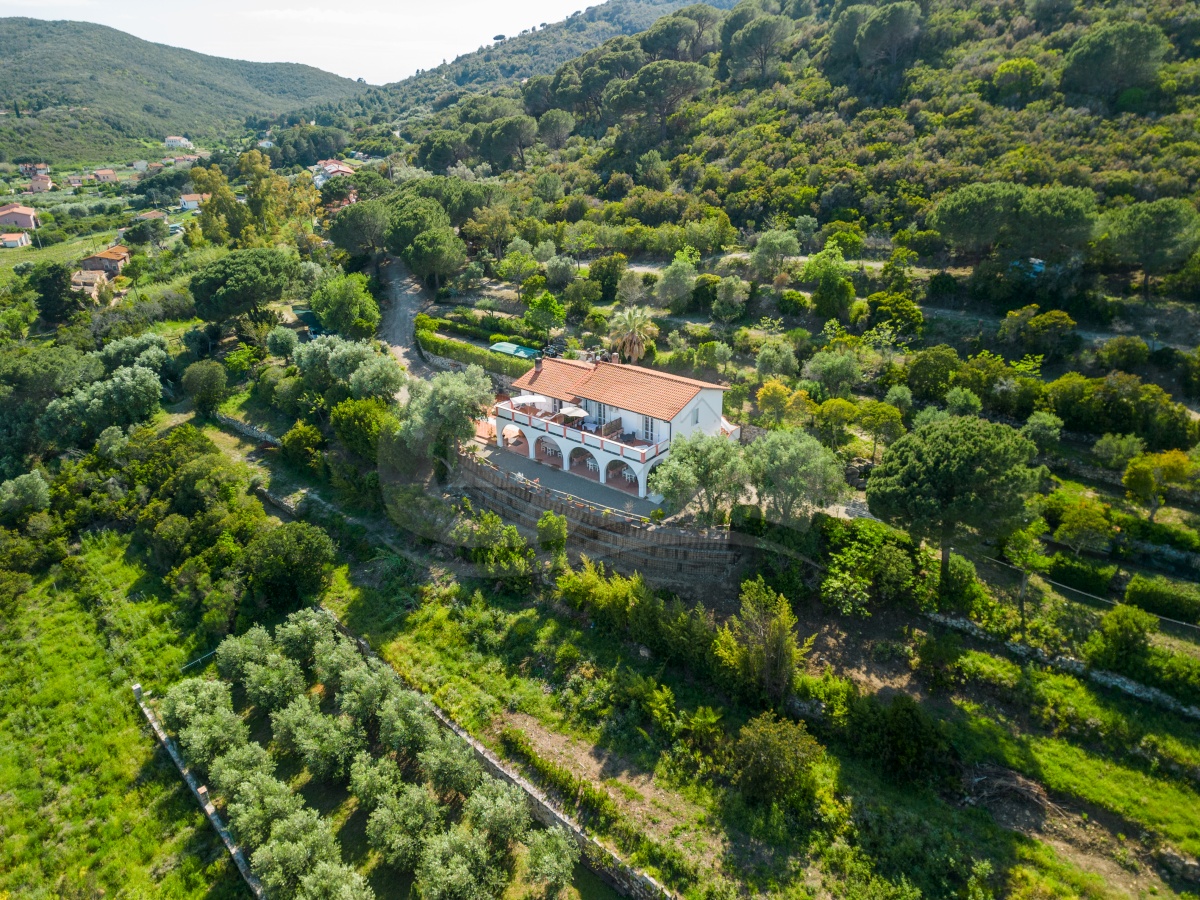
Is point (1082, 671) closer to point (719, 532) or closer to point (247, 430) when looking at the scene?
point (719, 532)

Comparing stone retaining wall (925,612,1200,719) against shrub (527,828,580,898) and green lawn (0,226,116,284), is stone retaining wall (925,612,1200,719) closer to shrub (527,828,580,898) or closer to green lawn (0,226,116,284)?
shrub (527,828,580,898)

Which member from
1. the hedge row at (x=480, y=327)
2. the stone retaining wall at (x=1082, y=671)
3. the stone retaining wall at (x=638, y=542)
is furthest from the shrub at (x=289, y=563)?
the stone retaining wall at (x=1082, y=671)

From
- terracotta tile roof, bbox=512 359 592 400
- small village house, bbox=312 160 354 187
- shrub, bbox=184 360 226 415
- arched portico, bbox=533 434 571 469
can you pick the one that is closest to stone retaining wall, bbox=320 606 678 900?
arched portico, bbox=533 434 571 469

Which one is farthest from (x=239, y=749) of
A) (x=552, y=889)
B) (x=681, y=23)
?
(x=681, y=23)

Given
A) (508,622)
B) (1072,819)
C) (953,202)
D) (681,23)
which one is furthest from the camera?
(681,23)

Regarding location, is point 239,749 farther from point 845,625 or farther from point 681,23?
point 681,23

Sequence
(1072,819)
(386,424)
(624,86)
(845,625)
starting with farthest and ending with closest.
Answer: (624,86) < (386,424) < (845,625) < (1072,819)

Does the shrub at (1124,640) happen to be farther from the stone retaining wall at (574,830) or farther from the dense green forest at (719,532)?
the stone retaining wall at (574,830)
